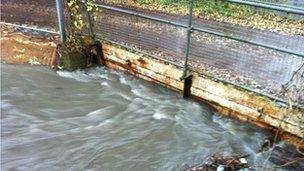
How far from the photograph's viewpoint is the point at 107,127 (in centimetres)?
618

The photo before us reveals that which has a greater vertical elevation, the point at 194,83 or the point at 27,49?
the point at 27,49

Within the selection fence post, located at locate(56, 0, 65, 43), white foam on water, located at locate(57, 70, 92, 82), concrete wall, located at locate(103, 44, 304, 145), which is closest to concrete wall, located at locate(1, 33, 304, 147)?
concrete wall, located at locate(103, 44, 304, 145)

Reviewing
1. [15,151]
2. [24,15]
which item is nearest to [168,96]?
[15,151]

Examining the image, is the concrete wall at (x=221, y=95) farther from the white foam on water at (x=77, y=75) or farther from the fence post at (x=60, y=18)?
the fence post at (x=60, y=18)

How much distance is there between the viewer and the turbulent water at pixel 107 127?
214 inches

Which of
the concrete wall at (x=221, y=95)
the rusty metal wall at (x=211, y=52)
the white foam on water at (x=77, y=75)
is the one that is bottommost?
the white foam on water at (x=77, y=75)

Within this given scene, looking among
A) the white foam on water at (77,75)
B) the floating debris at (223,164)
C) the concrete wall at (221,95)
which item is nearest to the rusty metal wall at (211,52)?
the concrete wall at (221,95)

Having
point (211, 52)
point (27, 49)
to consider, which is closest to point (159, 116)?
point (211, 52)

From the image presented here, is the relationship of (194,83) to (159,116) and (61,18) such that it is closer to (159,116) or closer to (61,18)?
(159,116)

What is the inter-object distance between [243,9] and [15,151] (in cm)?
988

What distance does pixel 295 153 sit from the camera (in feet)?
17.8

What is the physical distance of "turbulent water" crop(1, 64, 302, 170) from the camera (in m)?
5.43

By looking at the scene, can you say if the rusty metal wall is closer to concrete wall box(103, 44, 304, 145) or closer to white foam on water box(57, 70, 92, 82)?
concrete wall box(103, 44, 304, 145)

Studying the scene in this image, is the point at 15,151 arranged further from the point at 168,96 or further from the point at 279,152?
the point at 279,152
